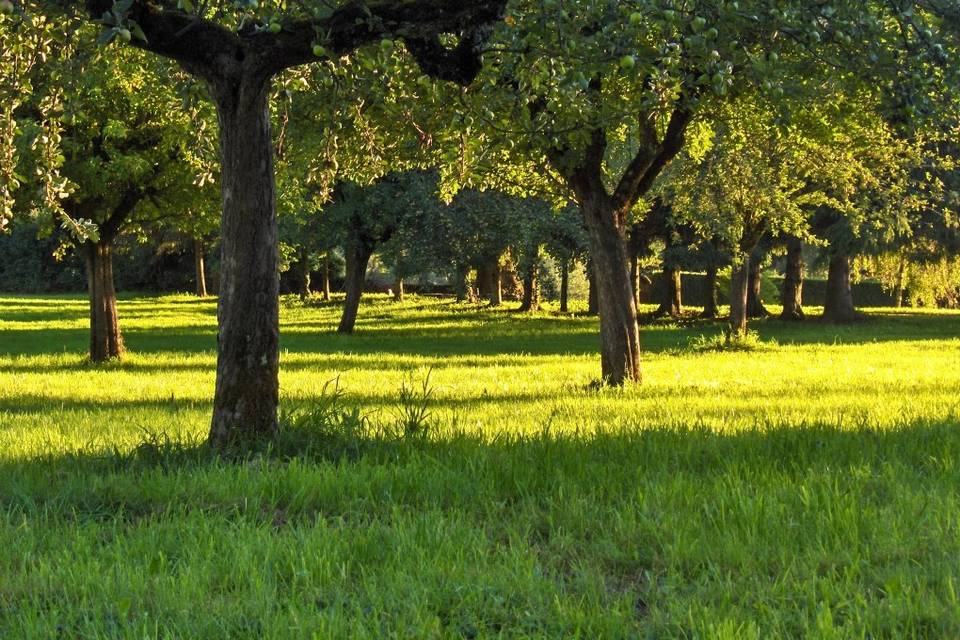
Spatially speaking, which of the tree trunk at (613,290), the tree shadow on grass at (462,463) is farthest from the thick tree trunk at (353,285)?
the tree shadow on grass at (462,463)

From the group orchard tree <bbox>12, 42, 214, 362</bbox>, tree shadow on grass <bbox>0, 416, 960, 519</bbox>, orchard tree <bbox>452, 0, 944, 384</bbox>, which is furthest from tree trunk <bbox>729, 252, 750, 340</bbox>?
tree shadow on grass <bbox>0, 416, 960, 519</bbox>

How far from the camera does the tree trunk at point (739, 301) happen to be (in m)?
24.9

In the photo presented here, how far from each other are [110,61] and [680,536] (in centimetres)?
855

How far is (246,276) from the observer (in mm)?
7352

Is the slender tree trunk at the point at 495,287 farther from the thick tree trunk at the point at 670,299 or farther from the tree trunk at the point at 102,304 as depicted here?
the tree trunk at the point at 102,304

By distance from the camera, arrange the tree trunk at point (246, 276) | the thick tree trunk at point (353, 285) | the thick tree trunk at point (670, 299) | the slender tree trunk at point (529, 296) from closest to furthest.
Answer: the tree trunk at point (246, 276) → the thick tree trunk at point (353, 285) → the thick tree trunk at point (670, 299) → the slender tree trunk at point (529, 296)

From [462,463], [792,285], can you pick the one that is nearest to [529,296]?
[792,285]

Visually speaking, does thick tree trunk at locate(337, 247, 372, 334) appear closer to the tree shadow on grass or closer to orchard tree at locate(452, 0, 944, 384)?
orchard tree at locate(452, 0, 944, 384)

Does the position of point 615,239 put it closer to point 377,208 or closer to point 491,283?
point 377,208

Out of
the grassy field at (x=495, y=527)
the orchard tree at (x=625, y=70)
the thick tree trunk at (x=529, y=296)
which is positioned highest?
the orchard tree at (x=625, y=70)

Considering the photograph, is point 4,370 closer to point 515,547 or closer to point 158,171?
point 158,171

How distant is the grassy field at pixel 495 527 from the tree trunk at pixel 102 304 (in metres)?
9.88

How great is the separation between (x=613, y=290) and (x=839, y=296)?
991 inches

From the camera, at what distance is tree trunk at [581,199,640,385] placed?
14.5 meters
